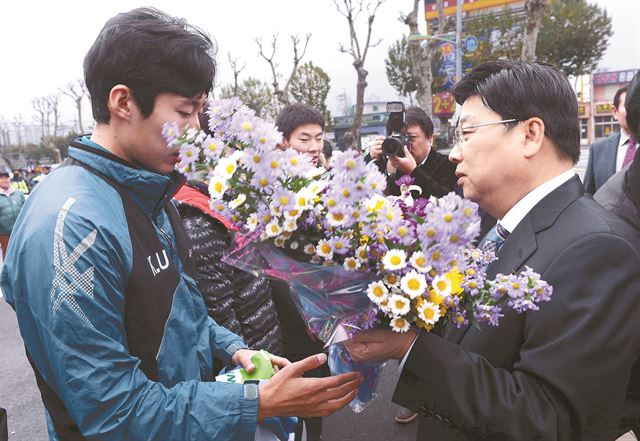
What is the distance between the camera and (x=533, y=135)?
1.46m

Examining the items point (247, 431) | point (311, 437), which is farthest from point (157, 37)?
point (311, 437)

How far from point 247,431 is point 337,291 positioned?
0.50 metres

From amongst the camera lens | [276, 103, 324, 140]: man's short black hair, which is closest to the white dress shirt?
the camera lens

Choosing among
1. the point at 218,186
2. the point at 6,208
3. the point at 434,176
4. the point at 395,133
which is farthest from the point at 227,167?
the point at 6,208

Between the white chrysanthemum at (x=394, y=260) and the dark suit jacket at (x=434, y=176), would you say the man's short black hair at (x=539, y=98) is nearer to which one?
the white chrysanthemum at (x=394, y=260)

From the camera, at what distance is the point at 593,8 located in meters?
32.9

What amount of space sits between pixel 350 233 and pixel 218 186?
31 centimetres

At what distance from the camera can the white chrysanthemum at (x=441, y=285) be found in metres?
0.98

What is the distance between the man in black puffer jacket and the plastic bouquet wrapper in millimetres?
774

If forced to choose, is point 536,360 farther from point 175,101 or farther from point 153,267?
point 175,101

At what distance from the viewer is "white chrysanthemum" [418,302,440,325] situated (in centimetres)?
99

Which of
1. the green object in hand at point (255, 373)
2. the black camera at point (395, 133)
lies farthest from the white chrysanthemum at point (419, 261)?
the black camera at point (395, 133)

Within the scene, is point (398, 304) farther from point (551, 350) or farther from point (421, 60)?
point (421, 60)

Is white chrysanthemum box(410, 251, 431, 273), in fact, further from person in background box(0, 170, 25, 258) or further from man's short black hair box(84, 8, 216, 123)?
person in background box(0, 170, 25, 258)
